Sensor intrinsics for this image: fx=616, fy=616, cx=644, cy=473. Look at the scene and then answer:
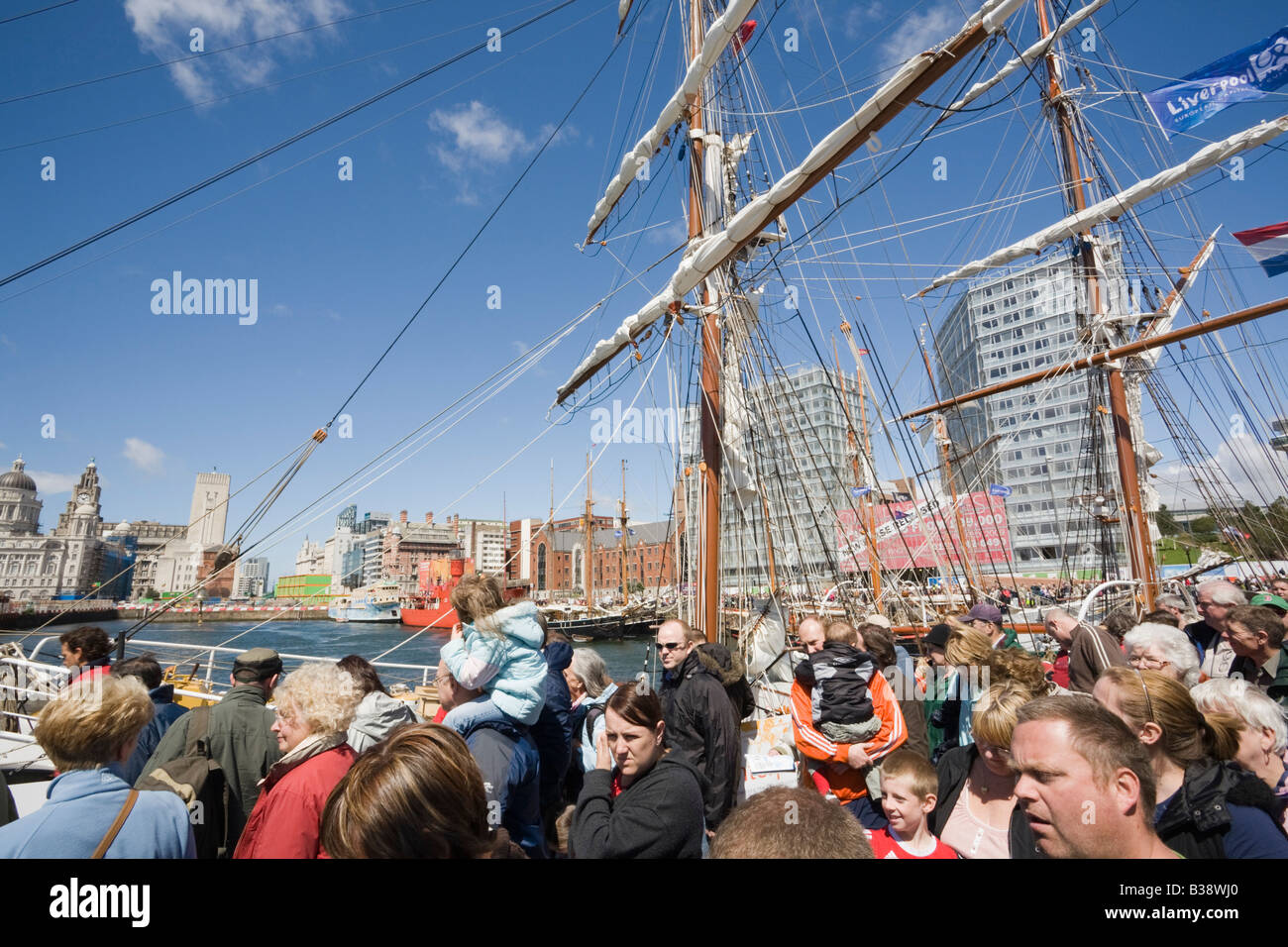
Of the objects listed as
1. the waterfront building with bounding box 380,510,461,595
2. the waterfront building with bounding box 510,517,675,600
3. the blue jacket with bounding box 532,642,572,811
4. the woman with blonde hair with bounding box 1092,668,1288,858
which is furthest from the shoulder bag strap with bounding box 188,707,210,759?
the waterfront building with bounding box 380,510,461,595

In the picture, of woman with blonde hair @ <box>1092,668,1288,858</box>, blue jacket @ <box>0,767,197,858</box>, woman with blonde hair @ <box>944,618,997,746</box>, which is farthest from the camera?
woman with blonde hair @ <box>944,618,997,746</box>

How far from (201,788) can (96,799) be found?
1080mm

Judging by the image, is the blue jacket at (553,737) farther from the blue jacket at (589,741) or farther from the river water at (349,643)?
the river water at (349,643)

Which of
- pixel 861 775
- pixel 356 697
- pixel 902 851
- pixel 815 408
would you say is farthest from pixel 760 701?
pixel 815 408

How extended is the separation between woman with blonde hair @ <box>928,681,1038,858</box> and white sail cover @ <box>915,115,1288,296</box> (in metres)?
18.0

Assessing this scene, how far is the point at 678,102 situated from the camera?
41.5 feet

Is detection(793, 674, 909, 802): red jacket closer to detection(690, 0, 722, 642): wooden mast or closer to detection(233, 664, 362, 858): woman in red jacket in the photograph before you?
detection(233, 664, 362, 858): woman in red jacket

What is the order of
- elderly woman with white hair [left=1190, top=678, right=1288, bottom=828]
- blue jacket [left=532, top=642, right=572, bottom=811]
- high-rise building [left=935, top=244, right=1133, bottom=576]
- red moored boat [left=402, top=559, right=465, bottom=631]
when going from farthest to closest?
red moored boat [left=402, top=559, right=465, bottom=631] → high-rise building [left=935, top=244, right=1133, bottom=576] → blue jacket [left=532, top=642, right=572, bottom=811] → elderly woman with white hair [left=1190, top=678, right=1288, bottom=828]

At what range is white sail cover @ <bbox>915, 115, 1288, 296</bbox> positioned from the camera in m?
15.1

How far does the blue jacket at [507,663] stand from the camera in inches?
104

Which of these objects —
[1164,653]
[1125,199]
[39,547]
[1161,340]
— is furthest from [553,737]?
[39,547]

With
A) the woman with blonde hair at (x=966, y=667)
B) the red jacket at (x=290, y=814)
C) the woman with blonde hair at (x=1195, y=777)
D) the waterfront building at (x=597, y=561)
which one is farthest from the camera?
the waterfront building at (x=597, y=561)

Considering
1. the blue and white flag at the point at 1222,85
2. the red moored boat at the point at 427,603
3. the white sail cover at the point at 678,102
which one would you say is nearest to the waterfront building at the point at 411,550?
the red moored boat at the point at 427,603

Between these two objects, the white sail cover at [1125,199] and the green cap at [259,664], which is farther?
the white sail cover at [1125,199]
